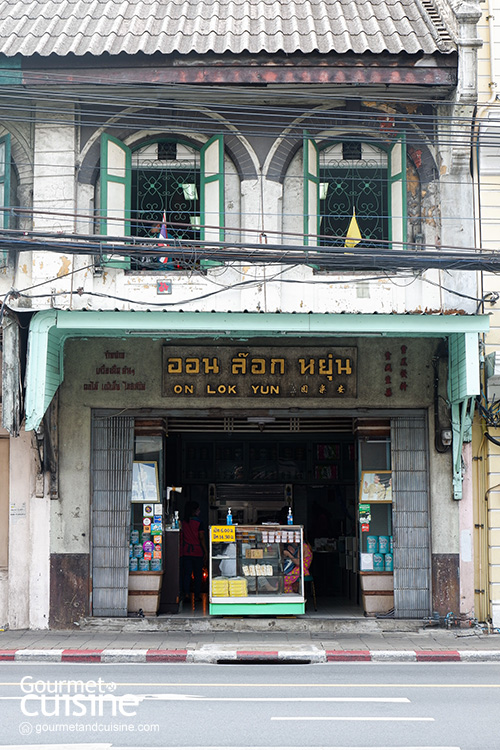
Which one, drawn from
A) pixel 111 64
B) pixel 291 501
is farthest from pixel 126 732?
pixel 291 501

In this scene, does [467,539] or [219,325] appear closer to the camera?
[219,325]

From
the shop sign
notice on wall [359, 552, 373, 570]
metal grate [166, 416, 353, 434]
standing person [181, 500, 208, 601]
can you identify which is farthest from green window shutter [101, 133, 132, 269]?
notice on wall [359, 552, 373, 570]

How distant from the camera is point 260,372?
15477 mm

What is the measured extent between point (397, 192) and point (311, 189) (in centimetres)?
140

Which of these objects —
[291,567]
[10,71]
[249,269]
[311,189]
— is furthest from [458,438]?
[10,71]

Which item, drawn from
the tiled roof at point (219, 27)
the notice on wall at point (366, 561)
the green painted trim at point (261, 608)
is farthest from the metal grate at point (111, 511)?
the tiled roof at point (219, 27)

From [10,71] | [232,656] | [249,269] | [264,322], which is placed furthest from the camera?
[249,269]

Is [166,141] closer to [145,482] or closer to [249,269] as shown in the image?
[249,269]

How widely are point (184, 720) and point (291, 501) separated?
10.8 meters

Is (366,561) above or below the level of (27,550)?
below

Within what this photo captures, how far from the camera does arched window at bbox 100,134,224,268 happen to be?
1477 centimetres

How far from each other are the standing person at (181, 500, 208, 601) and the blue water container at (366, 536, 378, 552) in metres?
3.36

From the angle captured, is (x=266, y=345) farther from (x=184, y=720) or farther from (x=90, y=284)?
(x=184, y=720)

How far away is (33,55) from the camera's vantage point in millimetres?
14273
